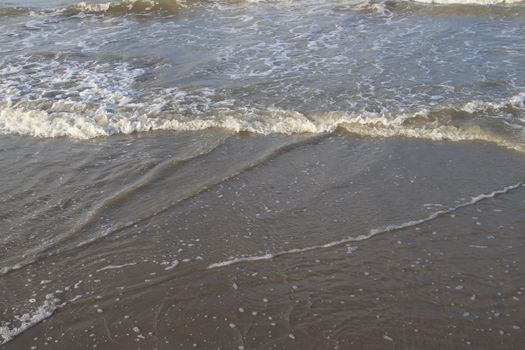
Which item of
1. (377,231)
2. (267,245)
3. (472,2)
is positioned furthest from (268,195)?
(472,2)

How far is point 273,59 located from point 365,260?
22.8 feet

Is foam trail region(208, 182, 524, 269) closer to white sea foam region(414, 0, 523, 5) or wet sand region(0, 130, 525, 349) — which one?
wet sand region(0, 130, 525, 349)

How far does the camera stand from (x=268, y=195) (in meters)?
6.02

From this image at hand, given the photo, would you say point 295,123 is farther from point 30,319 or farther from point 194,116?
point 30,319

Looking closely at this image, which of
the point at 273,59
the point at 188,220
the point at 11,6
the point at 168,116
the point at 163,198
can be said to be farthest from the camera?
the point at 11,6

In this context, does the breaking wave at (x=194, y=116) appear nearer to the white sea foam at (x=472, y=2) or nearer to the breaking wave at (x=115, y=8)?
the breaking wave at (x=115, y=8)

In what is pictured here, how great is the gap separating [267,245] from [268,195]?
1.01 meters

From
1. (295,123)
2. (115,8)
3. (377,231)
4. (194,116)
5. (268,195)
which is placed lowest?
(377,231)

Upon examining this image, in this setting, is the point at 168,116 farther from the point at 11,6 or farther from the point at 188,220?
the point at 11,6

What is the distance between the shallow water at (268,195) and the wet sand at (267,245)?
23 millimetres

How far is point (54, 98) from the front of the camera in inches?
375

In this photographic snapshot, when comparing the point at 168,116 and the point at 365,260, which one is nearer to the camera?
the point at 365,260

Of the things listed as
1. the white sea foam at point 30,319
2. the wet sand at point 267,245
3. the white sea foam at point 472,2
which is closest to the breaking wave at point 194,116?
the wet sand at point 267,245

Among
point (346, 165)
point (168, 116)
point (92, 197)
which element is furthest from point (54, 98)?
point (346, 165)
